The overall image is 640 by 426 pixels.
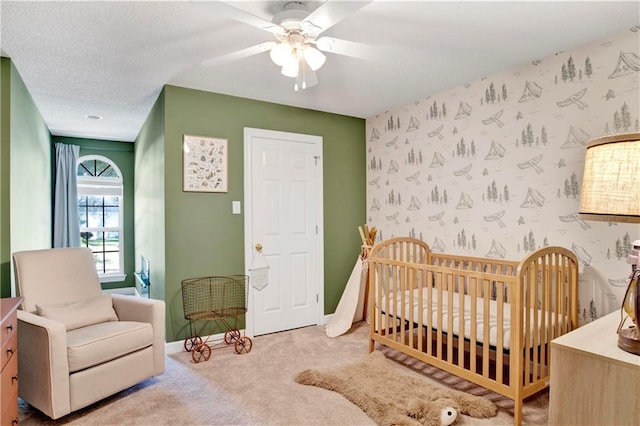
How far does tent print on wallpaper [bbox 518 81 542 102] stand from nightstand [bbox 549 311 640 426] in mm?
1809

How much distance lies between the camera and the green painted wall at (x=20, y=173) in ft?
8.31

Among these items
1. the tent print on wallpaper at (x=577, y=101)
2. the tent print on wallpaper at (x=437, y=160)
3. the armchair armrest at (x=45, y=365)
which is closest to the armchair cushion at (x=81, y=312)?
the armchair armrest at (x=45, y=365)

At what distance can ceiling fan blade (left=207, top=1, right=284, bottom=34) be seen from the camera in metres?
1.51

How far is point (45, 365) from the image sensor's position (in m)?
1.97

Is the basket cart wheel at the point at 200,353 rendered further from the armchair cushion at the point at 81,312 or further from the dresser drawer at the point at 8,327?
the dresser drawer at the point at 8,327

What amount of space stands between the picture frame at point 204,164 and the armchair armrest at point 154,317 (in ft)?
3.44

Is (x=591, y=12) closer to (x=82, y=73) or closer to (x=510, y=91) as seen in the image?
(x=510, y=91)

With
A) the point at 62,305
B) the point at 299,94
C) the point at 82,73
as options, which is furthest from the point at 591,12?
the point at 62,305

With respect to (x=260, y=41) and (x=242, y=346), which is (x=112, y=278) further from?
(x=260, y=41)

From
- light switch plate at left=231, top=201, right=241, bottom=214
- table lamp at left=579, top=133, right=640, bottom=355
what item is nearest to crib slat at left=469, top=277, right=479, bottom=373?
table lamp at left=579, top=133, right=640, bottom=355

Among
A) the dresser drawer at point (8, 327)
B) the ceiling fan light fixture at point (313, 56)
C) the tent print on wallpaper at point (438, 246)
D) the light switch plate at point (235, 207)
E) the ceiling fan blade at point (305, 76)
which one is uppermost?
the ceiling fan light fixture at point (313, 56)

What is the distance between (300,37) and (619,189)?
59.7 inches

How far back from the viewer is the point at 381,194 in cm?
→ 406

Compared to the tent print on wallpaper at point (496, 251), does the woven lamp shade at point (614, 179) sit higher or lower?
higher
